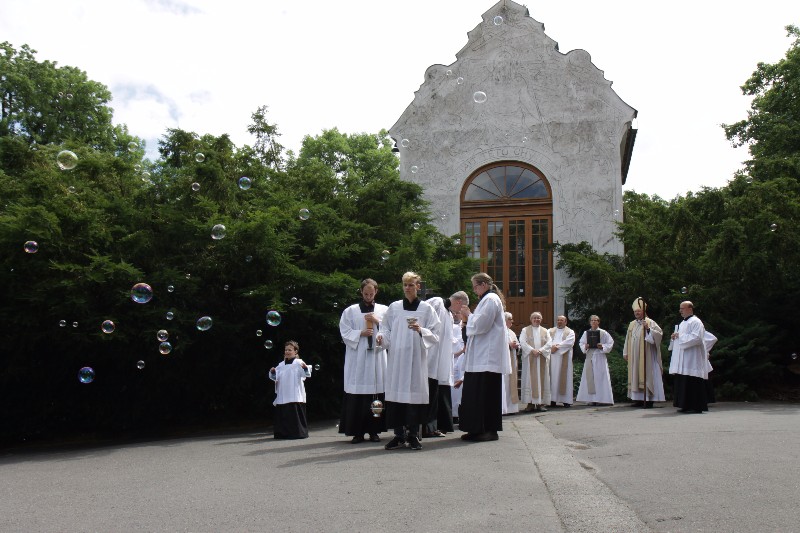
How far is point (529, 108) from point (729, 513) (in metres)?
19.2

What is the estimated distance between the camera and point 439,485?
6535 mm

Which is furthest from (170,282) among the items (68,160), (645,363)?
(645,363)

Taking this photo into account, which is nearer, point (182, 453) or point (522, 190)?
point (182, 453)

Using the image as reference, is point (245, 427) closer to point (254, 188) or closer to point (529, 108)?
point (254, 188)

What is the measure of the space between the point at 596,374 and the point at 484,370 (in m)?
8.41

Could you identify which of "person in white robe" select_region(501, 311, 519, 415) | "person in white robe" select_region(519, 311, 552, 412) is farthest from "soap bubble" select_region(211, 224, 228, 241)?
"person in white robe" select_region(519, 311, 552, 412)

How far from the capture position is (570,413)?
15.0 m

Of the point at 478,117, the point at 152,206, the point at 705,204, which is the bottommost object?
the point at 152,206

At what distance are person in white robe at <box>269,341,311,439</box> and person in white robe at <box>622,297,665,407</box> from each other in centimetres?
740

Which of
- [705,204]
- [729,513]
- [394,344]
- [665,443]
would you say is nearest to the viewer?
[729,513]

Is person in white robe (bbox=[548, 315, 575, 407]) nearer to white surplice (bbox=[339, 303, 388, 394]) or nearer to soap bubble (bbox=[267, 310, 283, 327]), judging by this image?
white surplice (bbox=[339, 303, 388, 394])

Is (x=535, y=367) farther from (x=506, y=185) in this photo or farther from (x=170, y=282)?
(x=506, y=185)

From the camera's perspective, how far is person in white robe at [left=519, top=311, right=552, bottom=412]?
16188 mm

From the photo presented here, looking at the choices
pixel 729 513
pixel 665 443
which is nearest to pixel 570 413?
pixel 665 443
